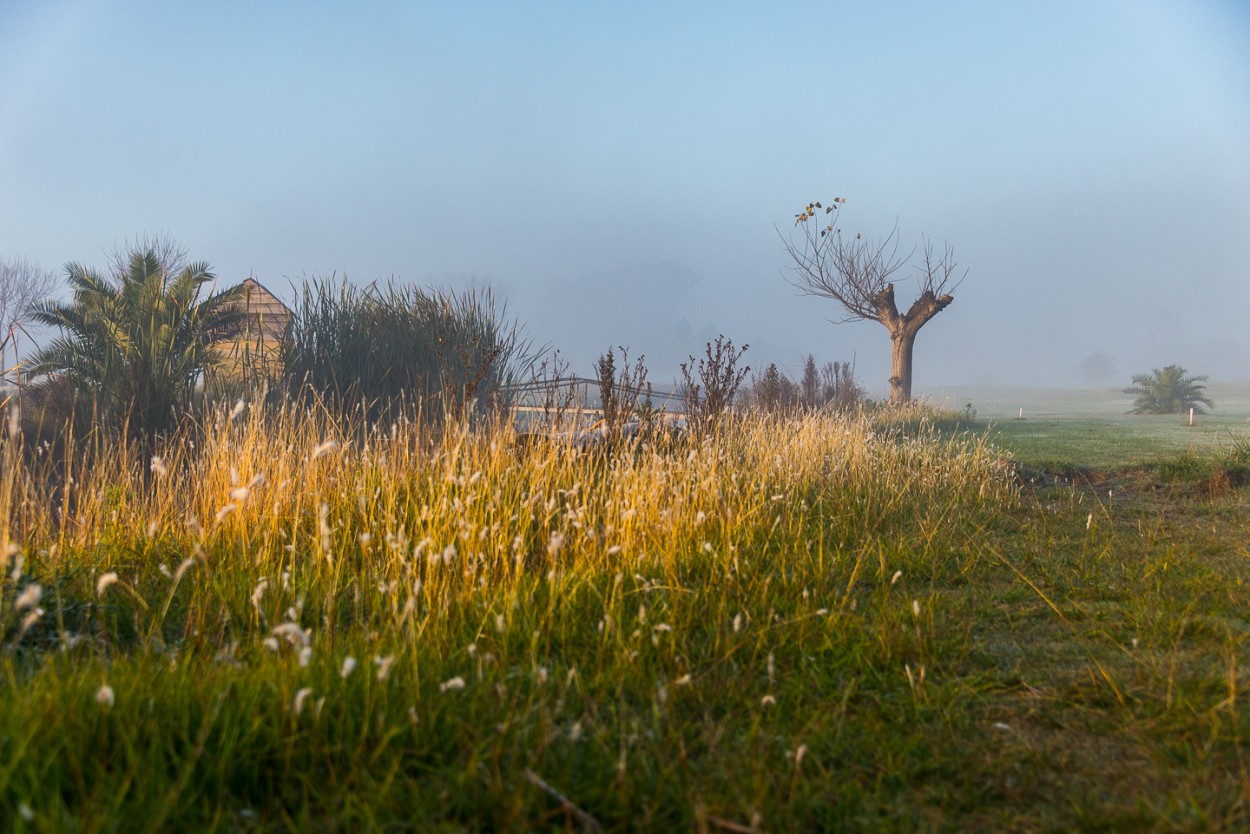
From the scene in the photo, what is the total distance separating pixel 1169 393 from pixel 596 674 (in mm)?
28314

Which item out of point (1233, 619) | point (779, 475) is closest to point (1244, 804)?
point (1233, 619)

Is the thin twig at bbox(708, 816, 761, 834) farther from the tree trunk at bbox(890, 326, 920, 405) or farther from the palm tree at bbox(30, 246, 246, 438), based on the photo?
the tree trunk at bbox(890, 326, 920, 405)

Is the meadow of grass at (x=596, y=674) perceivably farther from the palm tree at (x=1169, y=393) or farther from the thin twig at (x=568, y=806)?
the palm tree at (x=1169, y=393)

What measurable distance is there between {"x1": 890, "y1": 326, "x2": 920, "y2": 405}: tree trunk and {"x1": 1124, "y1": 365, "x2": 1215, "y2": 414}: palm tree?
8.10m

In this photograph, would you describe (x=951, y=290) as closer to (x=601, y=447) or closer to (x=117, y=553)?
(x=601, y=447)

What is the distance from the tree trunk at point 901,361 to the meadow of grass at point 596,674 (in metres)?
17.5

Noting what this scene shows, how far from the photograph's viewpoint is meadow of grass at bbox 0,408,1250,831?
206 cm

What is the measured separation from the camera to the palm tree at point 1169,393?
24.9m

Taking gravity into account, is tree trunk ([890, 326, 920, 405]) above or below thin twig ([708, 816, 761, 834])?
above

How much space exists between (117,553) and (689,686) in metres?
3.40

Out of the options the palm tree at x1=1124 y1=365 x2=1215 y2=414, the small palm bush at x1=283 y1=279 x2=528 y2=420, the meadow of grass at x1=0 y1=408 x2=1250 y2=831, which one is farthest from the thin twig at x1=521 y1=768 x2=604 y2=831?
the palm tree at x1=1124 y1=365 x2=1215 y2=414

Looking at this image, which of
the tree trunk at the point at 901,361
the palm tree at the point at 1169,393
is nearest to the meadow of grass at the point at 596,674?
the tree trunk at the point at 901,361

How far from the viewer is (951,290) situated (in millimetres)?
22312

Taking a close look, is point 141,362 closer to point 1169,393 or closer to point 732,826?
point 732,826
